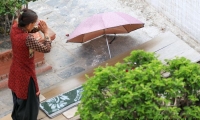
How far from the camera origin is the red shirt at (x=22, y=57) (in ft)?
17.3

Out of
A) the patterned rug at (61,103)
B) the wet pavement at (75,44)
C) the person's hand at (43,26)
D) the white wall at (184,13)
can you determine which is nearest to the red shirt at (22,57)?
the person's hand at (43,26)

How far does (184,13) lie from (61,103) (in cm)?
291

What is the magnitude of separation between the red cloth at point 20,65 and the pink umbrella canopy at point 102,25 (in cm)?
148

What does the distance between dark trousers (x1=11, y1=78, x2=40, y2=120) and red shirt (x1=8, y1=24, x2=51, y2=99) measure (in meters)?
0.06

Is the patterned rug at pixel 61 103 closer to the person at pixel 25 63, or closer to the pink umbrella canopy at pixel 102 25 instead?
the person at pixel 25 63

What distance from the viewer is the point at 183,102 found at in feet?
15.3

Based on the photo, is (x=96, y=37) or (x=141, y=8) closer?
(x=96, y=37)

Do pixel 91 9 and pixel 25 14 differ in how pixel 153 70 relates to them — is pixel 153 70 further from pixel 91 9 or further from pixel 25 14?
pixel 91 9

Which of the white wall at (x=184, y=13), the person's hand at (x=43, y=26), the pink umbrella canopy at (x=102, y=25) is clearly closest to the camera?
the person's hand at (x=43, y=26)

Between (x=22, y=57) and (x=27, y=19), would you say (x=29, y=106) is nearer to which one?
(x=22, y=57)

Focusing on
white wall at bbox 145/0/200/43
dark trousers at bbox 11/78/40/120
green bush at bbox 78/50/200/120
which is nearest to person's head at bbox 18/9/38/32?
dark trousers at bbox 11/78/40/120

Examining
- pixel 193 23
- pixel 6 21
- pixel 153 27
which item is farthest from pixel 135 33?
pixel 6 21

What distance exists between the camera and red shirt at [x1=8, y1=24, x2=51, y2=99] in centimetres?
526

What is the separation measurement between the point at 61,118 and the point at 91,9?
10.6 ft
